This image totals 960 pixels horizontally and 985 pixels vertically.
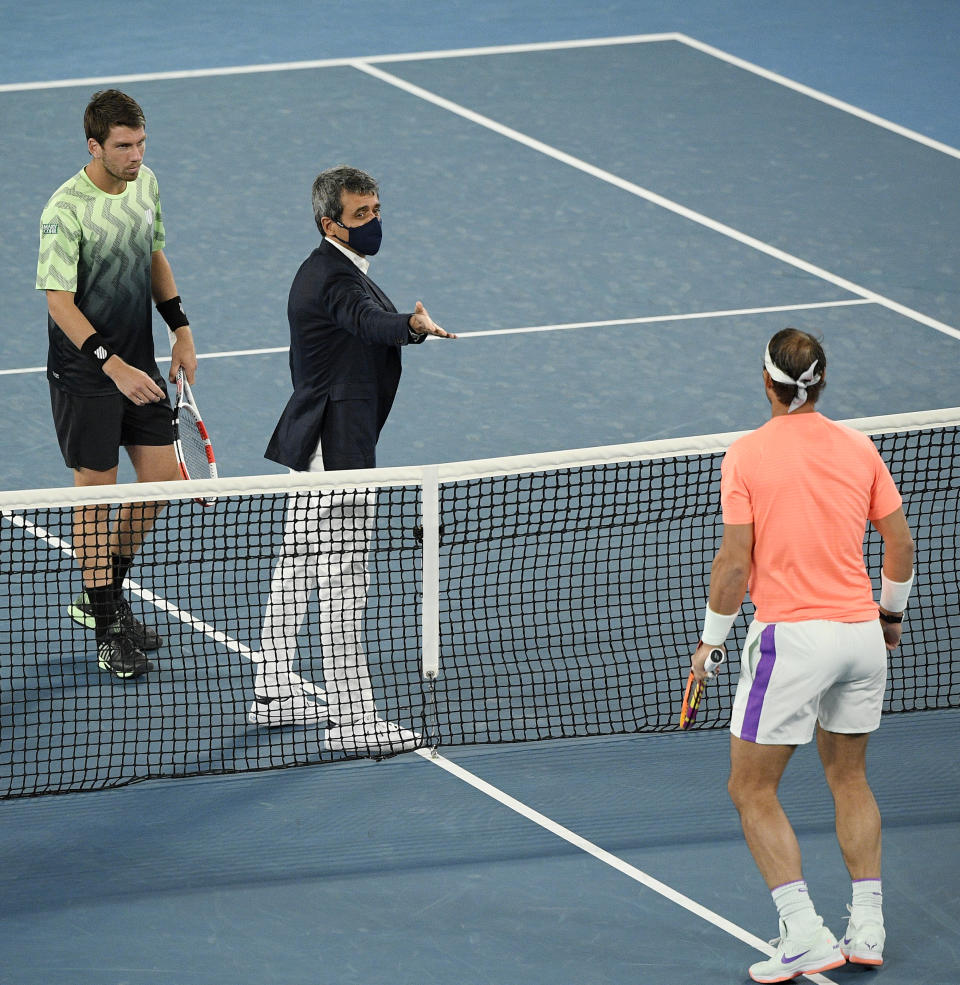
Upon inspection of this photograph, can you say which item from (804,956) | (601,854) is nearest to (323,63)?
(601,854)

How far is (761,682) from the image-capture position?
16.9 feet

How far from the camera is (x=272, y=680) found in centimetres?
688

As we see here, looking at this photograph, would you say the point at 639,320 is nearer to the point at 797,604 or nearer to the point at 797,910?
the point at 797,604

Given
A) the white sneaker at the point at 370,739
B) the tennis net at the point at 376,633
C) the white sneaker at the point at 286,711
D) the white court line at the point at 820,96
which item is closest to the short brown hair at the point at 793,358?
the tennis net at the point at 376,633

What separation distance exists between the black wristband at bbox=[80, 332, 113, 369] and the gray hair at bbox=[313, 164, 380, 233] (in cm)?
111

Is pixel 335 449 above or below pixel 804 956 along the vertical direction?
above

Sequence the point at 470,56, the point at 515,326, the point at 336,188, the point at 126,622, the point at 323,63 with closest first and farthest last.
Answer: the point at 336,188 < the point at 126,622 < the point at 515,326 < the point at 323,63 < the point at 470,56

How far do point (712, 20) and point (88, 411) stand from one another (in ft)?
39.8

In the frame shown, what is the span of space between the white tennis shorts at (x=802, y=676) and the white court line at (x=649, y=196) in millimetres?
6119

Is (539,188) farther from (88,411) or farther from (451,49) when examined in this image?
(88,411)

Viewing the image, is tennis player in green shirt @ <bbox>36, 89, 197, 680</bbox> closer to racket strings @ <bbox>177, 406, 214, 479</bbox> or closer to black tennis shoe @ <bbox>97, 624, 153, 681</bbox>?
black tennis shoe @ <bbox>97, 624, 153, 681</bbox>

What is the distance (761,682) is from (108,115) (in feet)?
11.4

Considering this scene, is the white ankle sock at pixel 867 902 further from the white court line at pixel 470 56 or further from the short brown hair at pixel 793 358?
the white court line at pixel 470 56

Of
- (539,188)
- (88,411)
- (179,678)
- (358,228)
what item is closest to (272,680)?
(179,678)
